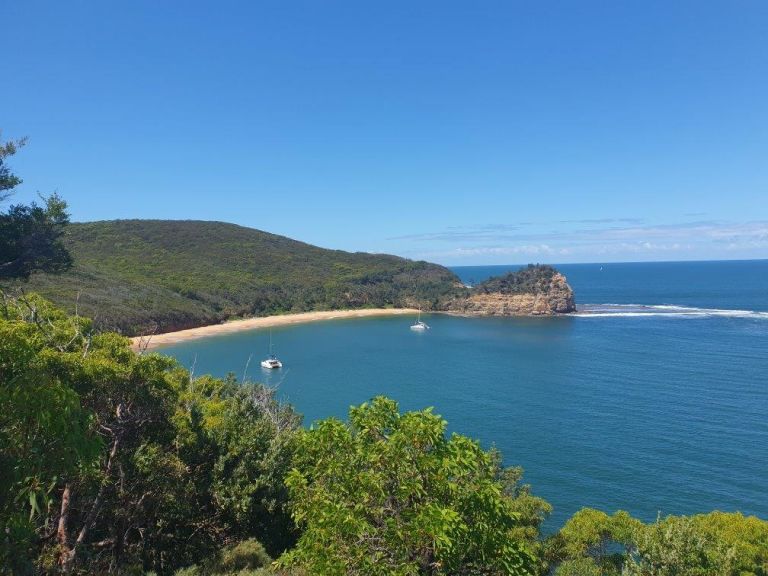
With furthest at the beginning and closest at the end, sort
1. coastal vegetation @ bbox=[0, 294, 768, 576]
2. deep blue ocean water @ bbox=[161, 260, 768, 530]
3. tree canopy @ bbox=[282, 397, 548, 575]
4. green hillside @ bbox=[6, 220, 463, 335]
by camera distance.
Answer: green hillside @ bbox=[6, 220, 463, 335] < deep blue ocean water @ bbox=[161, 260, 768, 530] < tree canopy @ bbox=[282, 397, 548, 575] < coastal vegetation @ bbox=[0, 294, 768, 576]

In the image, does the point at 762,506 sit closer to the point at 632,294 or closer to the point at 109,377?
the point at 109,377

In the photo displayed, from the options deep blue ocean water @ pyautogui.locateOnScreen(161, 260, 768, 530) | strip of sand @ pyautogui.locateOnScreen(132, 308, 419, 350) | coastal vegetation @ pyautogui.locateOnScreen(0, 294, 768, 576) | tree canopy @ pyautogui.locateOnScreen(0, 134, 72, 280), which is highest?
tree canopy @ pyautogui.locateOnScreen(0, 134, 72, 280)

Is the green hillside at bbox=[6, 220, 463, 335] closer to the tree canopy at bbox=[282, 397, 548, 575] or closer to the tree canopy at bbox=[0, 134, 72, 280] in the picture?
the tree canopy at bbox=[0, 134, 72, 280]

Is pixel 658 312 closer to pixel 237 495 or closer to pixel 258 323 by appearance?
pixel 258 323

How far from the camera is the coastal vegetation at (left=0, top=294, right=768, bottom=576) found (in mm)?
6070

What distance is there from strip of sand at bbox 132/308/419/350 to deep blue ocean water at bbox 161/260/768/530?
→ 3827 mm

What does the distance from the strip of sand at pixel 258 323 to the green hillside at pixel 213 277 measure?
2.38 m

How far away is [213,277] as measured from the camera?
110 metres

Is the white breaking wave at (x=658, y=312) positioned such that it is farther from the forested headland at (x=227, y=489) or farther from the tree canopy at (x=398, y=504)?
the tree canopy at (x=398, y=504)

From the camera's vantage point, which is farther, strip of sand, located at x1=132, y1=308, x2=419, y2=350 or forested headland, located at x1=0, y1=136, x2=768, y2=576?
strip of sand, located at x1=132, y1=308, x2=419, y2=350

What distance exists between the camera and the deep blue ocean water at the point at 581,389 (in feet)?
88.6

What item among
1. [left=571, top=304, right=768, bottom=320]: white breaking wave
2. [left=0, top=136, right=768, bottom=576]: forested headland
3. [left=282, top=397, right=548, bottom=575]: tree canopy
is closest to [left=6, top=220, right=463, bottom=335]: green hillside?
[left=571, top=304, right=768, bottom=320]: white breaking wave

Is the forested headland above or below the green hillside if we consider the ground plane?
below

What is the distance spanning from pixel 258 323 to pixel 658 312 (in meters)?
78.8
